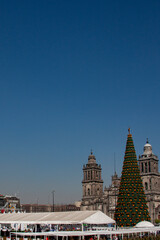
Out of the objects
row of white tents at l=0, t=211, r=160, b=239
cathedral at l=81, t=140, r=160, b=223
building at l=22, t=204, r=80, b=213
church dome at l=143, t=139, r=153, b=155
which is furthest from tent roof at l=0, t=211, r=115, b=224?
building at l=22, t=204, r=80, b=213

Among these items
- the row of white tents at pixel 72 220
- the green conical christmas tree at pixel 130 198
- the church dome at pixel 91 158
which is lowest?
the row of white tents at pixel 72 220

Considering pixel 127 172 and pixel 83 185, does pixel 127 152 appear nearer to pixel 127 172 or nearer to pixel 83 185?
pixel 127 172

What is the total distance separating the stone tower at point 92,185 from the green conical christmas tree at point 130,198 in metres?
57.0

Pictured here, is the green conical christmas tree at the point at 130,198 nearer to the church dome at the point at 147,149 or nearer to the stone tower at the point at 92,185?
the church dome at the point at 147,149

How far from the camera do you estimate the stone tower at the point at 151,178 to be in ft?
302

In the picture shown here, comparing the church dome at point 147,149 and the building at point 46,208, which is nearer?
the church dome at point 147,149

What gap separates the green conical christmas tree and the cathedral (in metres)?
43.9

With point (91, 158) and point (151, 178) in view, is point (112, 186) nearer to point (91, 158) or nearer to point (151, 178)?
point (91, 158)

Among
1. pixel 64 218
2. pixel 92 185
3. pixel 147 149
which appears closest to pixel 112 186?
pixel 92 185

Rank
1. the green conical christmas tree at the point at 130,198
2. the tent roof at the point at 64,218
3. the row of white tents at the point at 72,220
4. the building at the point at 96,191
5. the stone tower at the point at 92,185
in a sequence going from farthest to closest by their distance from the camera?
the stone tower at the point at 92,185
the building at the point at 96,191
the green conical christmas tree at the point at 130,198
the tent roof at the point at 64,218
the row of white tents at the point at 72,220

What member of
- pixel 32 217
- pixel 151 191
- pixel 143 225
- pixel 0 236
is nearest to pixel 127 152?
pixel 143 225

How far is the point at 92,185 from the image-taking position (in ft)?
350

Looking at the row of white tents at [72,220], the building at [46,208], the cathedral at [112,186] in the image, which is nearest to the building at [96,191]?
the cathedral at [112,186]

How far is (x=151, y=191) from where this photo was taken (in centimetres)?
9400
